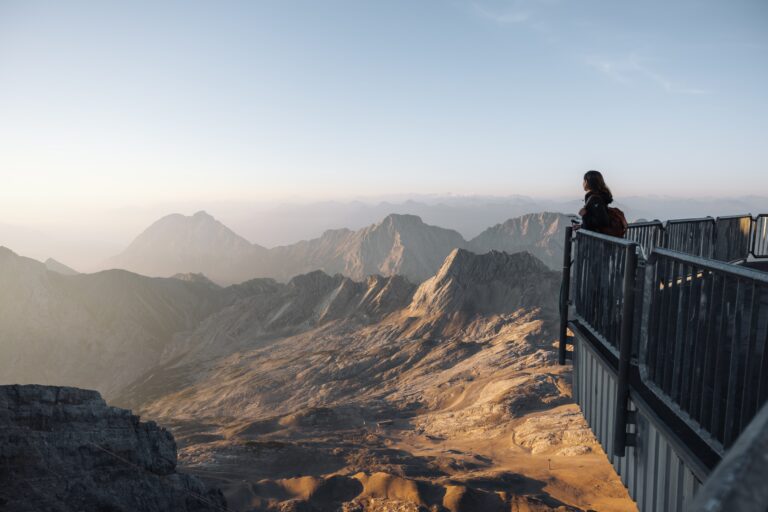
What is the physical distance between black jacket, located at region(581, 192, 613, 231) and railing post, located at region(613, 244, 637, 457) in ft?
6.59

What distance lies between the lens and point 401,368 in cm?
4688

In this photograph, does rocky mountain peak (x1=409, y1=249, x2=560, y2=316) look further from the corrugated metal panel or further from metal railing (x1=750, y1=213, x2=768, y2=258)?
the corrugated metal panel

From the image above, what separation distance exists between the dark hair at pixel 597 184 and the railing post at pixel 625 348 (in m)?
2.19

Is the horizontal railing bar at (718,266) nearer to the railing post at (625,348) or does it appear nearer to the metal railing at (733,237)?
the railing post at (625,348)

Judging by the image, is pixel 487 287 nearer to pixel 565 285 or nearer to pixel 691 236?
pixel 691 236

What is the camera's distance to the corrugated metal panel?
4.00 meters

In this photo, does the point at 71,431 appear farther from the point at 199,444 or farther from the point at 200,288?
the point at 200,288

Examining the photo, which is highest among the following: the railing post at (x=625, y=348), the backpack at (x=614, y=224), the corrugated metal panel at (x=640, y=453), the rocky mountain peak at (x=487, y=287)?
the backpack at (x=614, y=224)

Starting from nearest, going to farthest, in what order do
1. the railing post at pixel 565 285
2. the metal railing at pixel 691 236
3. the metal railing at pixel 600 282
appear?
the metal railing at pixel 600 282 < the railing post at pixel 565 285 < the metal railing at pixel 691 236

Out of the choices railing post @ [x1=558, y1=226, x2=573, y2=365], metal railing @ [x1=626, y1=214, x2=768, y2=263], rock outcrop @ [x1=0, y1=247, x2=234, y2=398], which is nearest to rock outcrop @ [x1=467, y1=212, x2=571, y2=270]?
rock outcrop @ [x1=0, y1=247, x2=234, y2=398]

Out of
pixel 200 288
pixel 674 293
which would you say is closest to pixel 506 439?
pixel 674 293

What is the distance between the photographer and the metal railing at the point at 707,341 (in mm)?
3162

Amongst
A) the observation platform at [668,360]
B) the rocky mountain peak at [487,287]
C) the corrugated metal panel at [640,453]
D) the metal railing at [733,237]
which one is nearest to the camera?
the observation platform at [668,360]

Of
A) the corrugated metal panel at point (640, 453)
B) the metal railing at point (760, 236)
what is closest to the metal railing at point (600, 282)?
the corrugated metal panel at point (640, 453)
